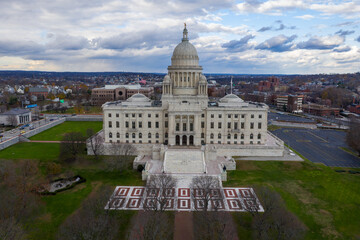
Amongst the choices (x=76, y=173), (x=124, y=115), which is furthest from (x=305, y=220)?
(x=124, y=115)

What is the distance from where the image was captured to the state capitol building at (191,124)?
7712 cm

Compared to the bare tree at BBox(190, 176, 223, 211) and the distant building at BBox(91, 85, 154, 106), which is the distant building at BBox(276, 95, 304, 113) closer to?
the distant building at BBox(91, 85, 154, 106)

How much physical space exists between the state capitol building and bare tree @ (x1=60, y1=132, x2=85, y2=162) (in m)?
10.6

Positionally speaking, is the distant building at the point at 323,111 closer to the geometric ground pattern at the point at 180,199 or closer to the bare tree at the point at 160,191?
the geometric ground pattern at the point at 180,199

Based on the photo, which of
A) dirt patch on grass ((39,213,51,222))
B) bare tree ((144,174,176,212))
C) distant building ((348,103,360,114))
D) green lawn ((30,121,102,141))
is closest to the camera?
dirt patch on grass ((39,213,51,222))

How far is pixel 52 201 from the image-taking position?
49250mm

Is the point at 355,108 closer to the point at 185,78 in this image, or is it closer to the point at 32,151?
A: the point at 185,78

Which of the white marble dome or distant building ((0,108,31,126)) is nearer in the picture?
the white marble dome

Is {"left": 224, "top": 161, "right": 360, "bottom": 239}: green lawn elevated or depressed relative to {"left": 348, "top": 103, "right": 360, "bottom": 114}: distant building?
depressed

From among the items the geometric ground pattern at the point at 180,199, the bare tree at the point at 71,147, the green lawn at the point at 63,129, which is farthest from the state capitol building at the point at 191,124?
the green lawn at the point at 63,129

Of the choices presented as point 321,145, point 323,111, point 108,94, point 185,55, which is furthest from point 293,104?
point 108,94

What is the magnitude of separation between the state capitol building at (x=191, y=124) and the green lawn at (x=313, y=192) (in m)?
10.9

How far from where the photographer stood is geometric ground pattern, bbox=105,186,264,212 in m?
45.5

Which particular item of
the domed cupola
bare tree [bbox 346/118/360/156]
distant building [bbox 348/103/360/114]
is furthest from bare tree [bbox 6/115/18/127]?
distant building [bbox 348/103/360/114]
